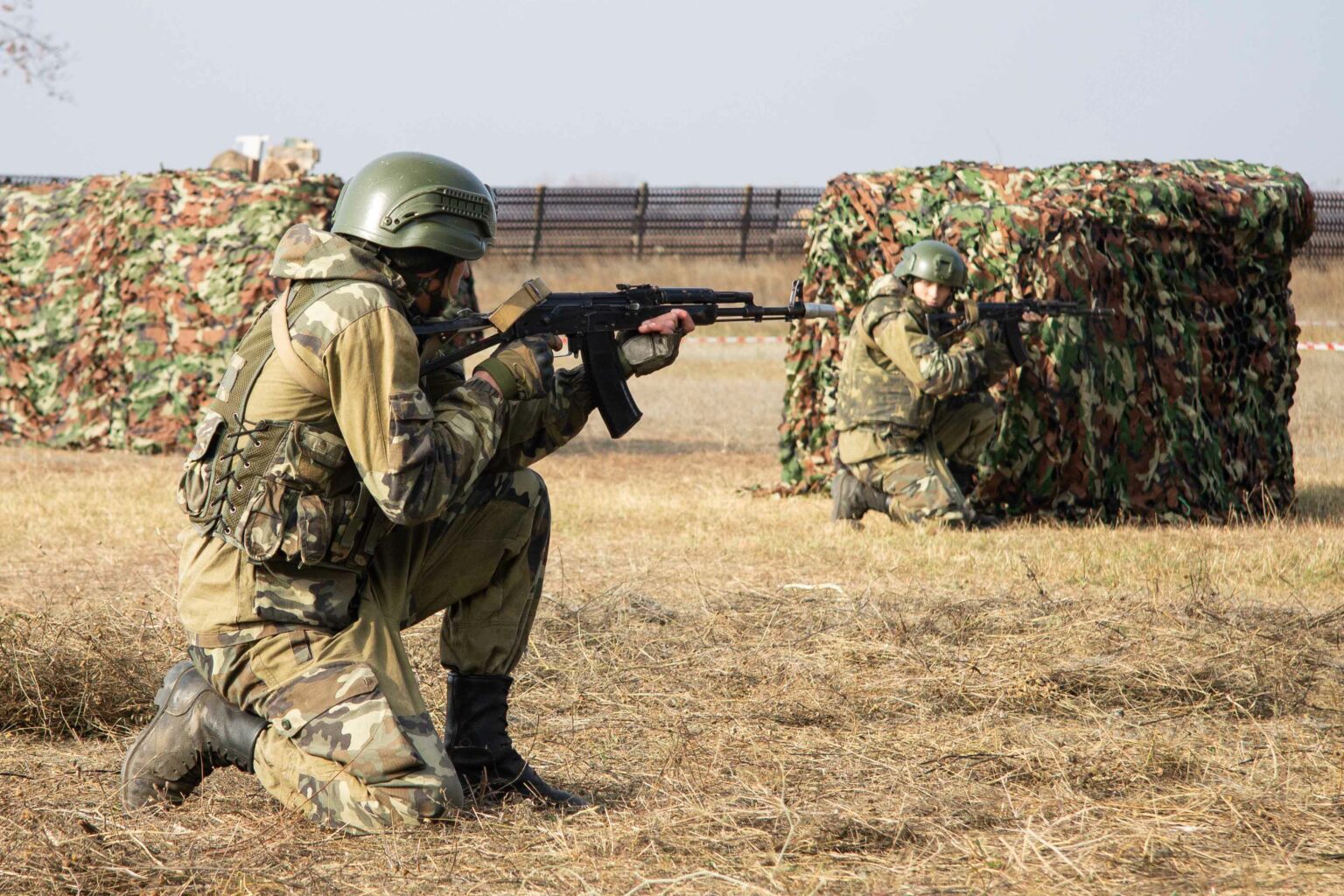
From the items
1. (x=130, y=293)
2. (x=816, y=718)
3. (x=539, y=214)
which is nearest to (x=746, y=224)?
(x=539, y=214)

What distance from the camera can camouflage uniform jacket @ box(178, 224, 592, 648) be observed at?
383 cm

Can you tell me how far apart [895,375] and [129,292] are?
7169 mm

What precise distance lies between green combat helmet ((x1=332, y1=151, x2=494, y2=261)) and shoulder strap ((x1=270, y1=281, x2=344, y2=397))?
8.7 inches

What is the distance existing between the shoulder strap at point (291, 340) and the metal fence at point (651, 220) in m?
28.4

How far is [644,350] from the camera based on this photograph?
15.0 feet

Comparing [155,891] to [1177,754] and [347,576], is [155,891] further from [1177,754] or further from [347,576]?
[1177,754]

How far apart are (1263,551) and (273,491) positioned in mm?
5969

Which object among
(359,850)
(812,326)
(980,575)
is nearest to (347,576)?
(359,850)

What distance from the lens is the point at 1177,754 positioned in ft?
14.9

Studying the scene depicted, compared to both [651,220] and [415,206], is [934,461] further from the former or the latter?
[651,220]

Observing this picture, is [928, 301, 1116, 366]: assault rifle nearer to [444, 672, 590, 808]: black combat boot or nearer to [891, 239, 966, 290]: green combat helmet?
[891, 239, 966, 290]: green combat helmet

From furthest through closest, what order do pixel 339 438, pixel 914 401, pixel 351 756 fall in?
pixel 914 401
pixel 339 438
pixel 351 756

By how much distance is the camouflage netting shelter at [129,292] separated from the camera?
12.4 metres

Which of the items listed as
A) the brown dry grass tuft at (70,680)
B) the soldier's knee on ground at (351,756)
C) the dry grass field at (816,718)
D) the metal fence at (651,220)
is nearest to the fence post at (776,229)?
the metal fence at (651,220)
